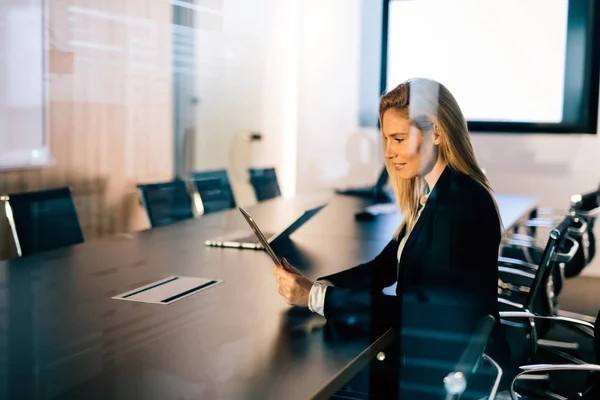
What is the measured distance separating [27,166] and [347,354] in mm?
2757

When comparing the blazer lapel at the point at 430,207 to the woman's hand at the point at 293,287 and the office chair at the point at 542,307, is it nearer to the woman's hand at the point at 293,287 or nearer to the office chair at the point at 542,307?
the woman's hand at the point at 293,287

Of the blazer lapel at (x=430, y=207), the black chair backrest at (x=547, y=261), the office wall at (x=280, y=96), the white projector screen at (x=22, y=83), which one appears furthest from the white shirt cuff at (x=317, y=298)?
the office wall at (x=280, y=96)

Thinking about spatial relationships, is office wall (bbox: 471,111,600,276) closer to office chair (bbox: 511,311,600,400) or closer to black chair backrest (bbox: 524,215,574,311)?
black chair backrest (bbox: 524,215,574,311)

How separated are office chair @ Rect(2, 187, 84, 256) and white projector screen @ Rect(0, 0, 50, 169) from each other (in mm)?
764

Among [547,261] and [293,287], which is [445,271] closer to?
[293,287]

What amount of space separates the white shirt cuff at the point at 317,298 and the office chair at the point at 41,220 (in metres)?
1.38

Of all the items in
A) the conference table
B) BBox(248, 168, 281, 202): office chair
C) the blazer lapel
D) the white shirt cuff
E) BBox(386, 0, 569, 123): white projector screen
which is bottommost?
the conference table

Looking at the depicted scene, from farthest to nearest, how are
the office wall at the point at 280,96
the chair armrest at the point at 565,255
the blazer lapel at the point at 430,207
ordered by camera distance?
the office wall at the point at 280,96 < the chair armrest at the point at 565,255 < the blazer lapel at the point at 430,207

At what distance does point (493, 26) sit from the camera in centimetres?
264

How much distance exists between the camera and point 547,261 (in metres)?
2.22

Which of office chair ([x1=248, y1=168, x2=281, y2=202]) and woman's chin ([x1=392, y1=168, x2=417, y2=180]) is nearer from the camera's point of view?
woman's chin ([x1=392, y1=168, x2=417, y2=180])

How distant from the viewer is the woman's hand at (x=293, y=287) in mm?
1766

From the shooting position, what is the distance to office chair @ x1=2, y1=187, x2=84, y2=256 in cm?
275

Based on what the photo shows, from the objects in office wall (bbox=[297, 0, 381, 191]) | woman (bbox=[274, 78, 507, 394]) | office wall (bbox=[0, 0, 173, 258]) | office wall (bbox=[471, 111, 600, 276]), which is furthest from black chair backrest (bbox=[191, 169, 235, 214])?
woman (bbox=[274, 78, 507, 394])
